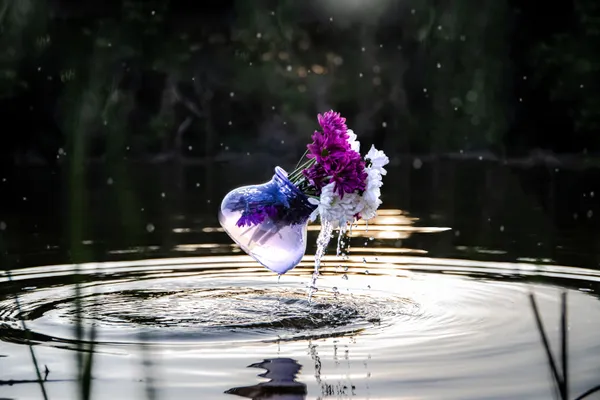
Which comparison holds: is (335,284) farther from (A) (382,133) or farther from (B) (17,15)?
(A) (382,133)

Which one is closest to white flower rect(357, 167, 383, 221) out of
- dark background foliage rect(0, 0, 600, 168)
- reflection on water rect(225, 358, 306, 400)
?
reflection on water rect(225, 358, 306, 400)

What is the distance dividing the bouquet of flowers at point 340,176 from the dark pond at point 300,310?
0.64 metres

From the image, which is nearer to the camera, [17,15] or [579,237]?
[579,237]

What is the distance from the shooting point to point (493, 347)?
20.6ft

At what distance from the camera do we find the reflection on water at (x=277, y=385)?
5.12m

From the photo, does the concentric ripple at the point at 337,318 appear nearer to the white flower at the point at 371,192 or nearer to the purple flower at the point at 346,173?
the white flower at the point at 371,192

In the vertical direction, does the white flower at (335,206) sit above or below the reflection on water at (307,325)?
above

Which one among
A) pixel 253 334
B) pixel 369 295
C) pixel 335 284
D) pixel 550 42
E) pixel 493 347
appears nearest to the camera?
pixel 493 347

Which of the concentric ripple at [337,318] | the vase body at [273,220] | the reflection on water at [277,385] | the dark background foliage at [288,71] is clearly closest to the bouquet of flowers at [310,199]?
the vase body at [273,220]

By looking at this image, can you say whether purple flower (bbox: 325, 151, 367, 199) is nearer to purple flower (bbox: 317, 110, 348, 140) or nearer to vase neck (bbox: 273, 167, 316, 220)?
purple flower (bbox: 317, 110, 348, 140)

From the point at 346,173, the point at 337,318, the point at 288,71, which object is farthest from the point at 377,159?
the point at 288,71

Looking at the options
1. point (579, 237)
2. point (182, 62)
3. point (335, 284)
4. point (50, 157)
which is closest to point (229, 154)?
point (182, 62)

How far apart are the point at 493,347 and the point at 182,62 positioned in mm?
36995

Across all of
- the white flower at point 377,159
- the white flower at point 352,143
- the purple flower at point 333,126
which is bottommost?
the white flower at point 377,159
